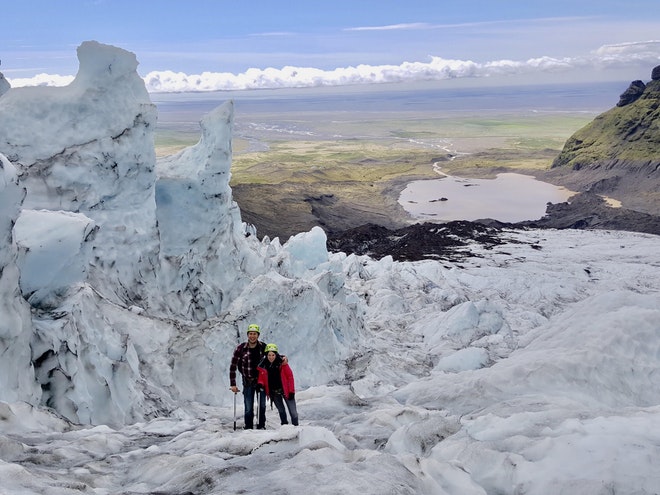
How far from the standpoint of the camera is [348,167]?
115 meters

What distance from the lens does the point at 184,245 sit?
18797mm

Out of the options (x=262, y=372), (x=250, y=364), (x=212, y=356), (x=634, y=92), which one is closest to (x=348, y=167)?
(x=634, y=92)

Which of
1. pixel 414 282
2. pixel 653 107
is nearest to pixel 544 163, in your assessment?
pixel 653 107

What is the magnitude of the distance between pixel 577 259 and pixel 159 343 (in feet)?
113

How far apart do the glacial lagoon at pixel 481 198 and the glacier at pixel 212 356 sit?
50.0 m

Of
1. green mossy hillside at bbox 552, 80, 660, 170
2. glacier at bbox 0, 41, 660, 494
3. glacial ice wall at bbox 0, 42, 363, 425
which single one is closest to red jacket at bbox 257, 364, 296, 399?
glacier at bbox 0, 41, 660, 494

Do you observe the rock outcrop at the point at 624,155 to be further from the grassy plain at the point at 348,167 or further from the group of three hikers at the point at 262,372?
the group of three hikers at the point at 262,372

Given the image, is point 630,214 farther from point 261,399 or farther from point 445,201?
point 261,399

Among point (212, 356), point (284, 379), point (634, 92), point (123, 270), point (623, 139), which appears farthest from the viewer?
point (634, 92)

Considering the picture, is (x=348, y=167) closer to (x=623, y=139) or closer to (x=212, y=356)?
(x=623, y=139)

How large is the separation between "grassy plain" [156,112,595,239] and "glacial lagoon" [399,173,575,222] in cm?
279

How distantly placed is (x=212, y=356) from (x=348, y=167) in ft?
339

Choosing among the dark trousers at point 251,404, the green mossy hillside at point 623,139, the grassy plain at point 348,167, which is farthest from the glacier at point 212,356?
the green mossy hillside at point 623,139

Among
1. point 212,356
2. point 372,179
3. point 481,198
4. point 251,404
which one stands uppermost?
point 251,404
